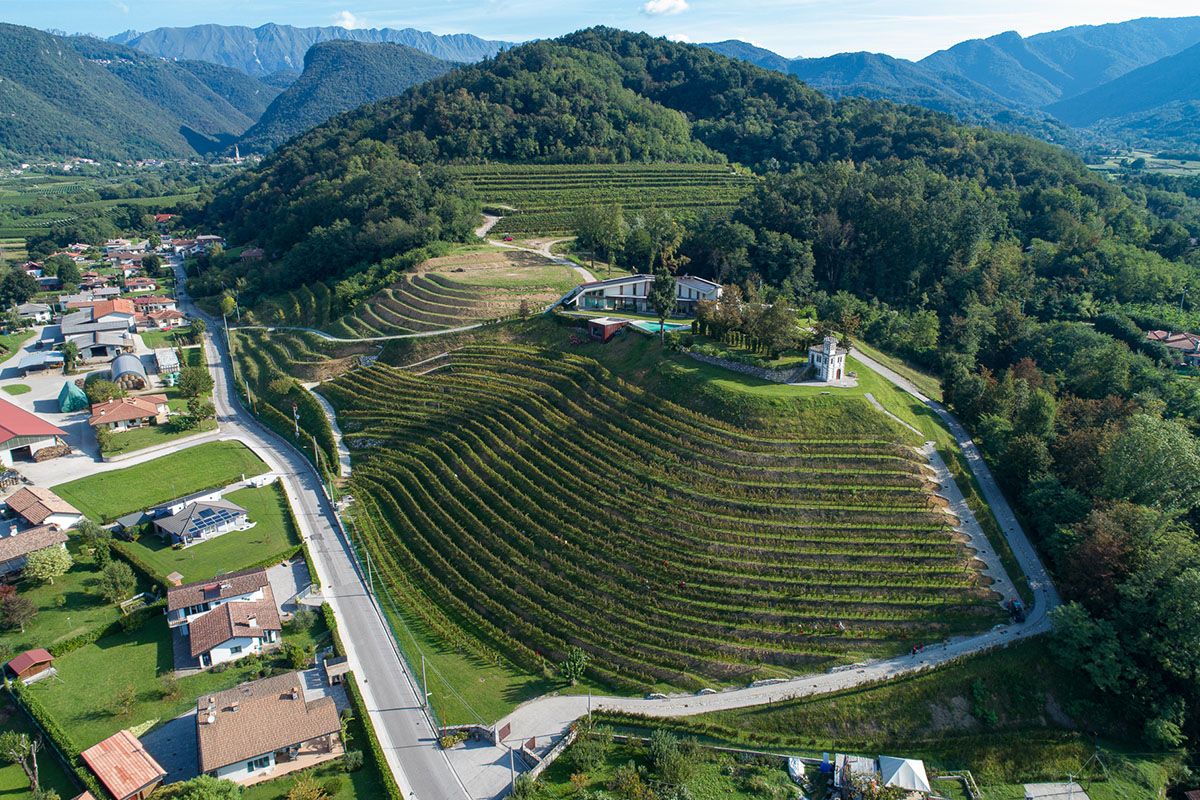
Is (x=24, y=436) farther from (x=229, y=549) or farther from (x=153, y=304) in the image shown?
(x=153, y=304)

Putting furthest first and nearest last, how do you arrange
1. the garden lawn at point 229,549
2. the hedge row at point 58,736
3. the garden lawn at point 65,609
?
the garden lawn at point 229,549 < the garden lawn at point 65,609 < the hedge row at point 58,736

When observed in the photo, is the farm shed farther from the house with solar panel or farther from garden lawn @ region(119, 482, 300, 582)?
the house with solar panel

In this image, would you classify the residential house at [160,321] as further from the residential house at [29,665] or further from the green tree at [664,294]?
the green tree at [664,294]

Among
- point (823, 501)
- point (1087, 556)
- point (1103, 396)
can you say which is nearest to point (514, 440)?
point (823, 501)

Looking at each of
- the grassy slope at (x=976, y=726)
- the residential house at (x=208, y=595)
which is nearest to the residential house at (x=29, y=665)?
the residential house at (x=208, y=595)

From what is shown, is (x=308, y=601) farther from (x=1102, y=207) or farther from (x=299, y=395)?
(x=1102, y=207)
